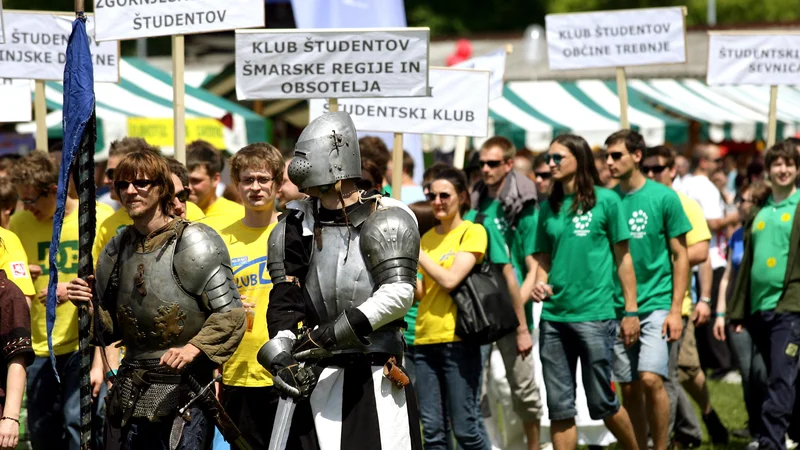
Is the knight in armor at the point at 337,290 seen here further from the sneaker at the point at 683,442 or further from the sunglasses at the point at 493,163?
the sneaker at the point at 683,442

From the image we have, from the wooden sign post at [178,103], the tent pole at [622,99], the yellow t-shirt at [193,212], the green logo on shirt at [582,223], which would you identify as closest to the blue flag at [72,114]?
the yellow t-shirt at [193,212]

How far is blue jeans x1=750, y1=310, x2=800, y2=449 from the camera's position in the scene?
794cm

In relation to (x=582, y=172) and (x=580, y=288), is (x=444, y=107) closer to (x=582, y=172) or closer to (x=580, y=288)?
(x=582, y=172)

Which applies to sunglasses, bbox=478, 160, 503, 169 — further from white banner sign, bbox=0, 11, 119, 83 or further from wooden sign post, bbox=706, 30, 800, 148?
wooden sign post, bbox=706, 30, 800, 148

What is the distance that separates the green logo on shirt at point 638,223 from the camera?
7.93 metres

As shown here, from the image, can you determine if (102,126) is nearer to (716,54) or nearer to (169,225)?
(716,54)

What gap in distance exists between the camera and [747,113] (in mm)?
23672

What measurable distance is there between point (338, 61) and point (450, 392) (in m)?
1.97

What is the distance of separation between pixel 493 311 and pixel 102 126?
31.1 ft

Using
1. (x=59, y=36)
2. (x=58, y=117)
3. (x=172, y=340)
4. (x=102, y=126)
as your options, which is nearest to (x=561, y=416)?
(x=172, y=340)

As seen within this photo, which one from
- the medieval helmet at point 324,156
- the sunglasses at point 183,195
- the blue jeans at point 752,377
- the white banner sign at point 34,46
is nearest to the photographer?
the medieval helmet at point 324,156

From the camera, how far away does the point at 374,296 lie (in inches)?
202

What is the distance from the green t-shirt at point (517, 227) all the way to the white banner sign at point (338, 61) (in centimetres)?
105

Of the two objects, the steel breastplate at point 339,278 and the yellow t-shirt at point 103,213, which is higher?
the yellow t-shirt at point 103,213
